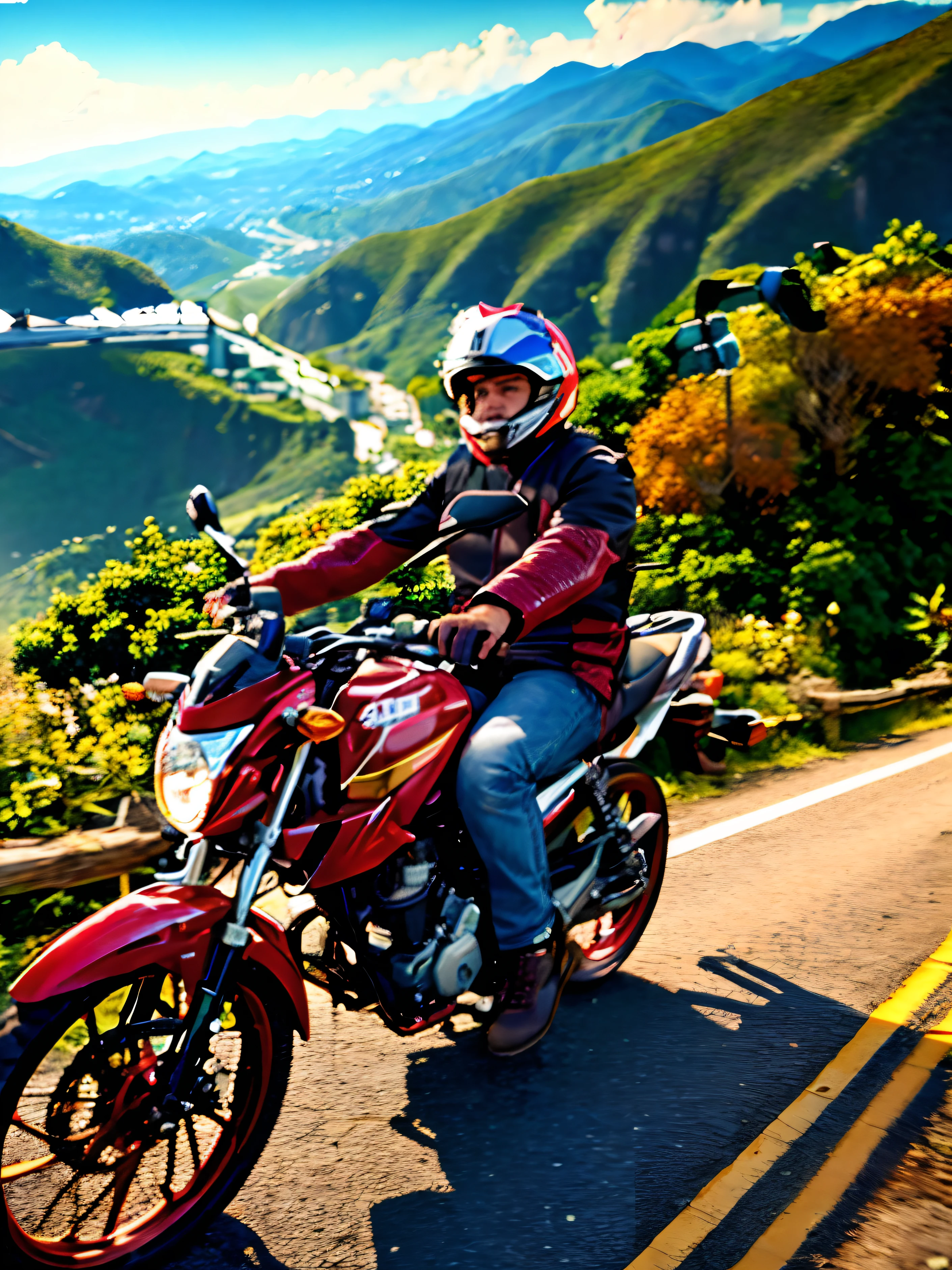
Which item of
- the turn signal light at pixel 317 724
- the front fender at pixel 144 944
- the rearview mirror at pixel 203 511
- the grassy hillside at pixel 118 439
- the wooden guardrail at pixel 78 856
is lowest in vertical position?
the wooden guardrail at pixel 78 856

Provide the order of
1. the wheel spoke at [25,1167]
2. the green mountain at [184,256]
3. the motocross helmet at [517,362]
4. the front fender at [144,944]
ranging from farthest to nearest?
the green mountain at [184,256] < the motocross helmet at [517,362] < the wheel spoke at [25,1167] < the front fender at [144,944]

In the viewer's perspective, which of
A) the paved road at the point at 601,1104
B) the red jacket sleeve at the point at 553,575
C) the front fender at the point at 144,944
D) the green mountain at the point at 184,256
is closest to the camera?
the front fender at the point at 144,944

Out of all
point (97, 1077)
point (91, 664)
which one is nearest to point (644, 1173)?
point (97, 1077)

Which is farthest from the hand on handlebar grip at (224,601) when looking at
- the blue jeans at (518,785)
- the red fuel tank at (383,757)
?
the blue jeans at (518,785)

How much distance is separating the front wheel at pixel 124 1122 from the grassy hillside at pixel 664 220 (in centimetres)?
13148

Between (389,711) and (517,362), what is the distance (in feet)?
4.07

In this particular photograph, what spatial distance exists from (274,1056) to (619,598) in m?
1.74

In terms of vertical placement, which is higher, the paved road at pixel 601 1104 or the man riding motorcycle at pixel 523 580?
the man riding motorcycle at pixel 523 580

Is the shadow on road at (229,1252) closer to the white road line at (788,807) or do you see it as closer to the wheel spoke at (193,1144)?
the wheel spoke at (193,1144)

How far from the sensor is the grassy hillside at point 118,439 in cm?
12744

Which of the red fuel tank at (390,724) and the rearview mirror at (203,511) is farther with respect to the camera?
the red fuel tank at (390,724)

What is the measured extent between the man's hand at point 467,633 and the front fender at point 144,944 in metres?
0.84

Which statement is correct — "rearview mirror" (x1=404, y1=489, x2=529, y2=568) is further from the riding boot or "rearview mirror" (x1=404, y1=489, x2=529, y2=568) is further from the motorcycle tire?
the motorcycle tire

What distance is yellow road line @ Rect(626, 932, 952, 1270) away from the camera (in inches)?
98.9
